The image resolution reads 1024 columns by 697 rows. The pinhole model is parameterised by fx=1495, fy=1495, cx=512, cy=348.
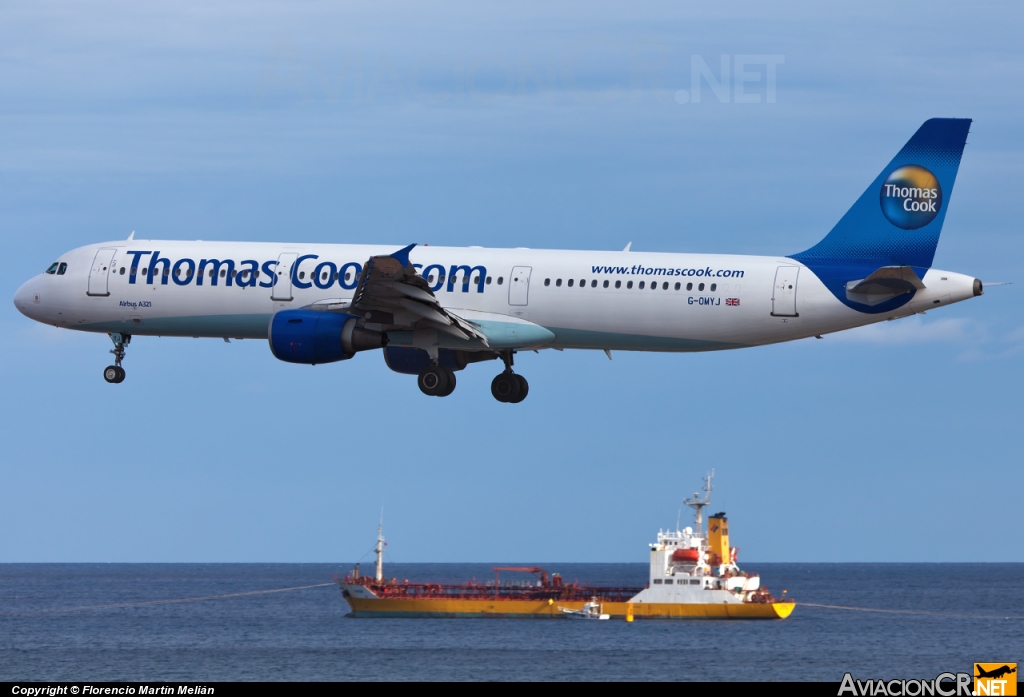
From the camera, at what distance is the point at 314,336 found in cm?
4778

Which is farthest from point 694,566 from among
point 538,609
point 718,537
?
point 538,609

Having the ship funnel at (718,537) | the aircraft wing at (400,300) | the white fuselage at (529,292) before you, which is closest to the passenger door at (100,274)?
the white fuselage at (529,292)

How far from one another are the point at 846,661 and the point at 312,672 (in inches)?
1661

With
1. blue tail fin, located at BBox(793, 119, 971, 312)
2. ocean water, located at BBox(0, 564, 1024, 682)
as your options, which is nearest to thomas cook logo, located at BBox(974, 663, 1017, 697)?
blue tail fin, located at BBox(793, 119, 971, 312)

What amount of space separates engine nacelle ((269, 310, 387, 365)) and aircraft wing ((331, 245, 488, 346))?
22.9 inches

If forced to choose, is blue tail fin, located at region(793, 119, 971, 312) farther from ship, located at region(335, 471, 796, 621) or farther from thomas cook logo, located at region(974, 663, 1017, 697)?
ship, located at region(335, 471, 796, 621)

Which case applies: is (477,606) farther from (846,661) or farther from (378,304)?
(378,304)

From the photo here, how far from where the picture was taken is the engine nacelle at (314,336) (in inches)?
1882

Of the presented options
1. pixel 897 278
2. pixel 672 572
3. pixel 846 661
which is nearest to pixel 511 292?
pixel 897 278

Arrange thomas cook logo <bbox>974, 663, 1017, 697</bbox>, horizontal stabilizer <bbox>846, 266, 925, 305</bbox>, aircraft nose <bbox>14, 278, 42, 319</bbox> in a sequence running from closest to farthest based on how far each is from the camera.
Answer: thomas cook logo <bbox>974, 663, 1017, 697</bbox>
horizontal stabilizer <bbox>846, 266, 925, 305</bbox>
aircraft nose <bbox>14, 278, 42, 319</bbox>

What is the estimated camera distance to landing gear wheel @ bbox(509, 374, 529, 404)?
5244cm

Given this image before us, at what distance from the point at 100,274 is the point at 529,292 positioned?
15.6 m

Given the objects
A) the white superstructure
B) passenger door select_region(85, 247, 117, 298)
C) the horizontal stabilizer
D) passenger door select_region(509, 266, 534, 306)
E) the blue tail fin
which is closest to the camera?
the horizontal stabilizer

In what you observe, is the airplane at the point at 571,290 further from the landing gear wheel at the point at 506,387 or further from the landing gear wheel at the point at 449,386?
the landing gear wheel at the point at 506,387
